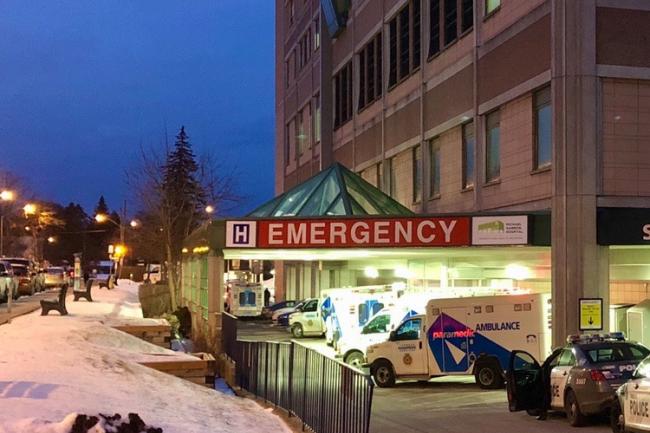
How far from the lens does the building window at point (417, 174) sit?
101ft

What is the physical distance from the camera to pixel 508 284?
26750 millimetres

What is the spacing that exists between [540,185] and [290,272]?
1476 inches

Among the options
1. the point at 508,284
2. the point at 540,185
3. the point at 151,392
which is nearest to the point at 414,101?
the point at 508,284

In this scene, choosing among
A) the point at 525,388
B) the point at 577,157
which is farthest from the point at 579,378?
the point at 577,157

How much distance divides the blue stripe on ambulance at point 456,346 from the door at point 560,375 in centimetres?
530

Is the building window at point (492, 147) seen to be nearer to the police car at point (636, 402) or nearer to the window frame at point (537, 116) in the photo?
the window frame at point (537, 116)

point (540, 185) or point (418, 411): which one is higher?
point (540, 185)

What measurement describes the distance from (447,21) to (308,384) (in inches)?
716

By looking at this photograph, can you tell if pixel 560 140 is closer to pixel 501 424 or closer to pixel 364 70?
pixel 501 424

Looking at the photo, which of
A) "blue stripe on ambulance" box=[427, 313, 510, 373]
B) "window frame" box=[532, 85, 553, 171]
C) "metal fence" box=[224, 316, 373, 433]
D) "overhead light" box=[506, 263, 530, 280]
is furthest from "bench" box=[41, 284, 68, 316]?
"window frame" box=[532, 85, 553, 171]

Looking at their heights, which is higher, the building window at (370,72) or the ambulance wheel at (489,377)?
the building window at (370,72)

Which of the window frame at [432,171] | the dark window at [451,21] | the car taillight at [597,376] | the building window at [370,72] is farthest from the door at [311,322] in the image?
the car taillight at [597,376]

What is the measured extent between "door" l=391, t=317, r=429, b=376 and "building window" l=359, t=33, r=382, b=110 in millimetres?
14713

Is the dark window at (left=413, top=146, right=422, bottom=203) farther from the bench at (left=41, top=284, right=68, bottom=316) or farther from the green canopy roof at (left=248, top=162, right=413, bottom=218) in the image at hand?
the bench at (left=41, top=284, right=68, bottom=316)
